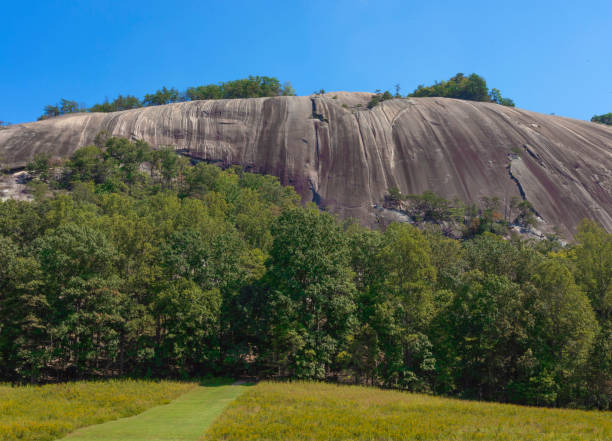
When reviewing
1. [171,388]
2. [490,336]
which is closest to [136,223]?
[171,388]

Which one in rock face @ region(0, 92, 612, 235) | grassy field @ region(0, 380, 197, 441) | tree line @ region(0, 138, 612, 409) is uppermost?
rock face @ region(0, 92, 612, 235)

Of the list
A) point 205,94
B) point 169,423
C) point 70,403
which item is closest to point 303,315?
point 169,423

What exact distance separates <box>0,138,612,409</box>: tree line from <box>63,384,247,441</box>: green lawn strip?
254 inches

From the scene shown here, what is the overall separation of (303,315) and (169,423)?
12.6 m

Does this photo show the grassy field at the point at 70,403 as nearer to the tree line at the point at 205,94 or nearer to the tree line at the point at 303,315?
the tree line at the point at 303,315

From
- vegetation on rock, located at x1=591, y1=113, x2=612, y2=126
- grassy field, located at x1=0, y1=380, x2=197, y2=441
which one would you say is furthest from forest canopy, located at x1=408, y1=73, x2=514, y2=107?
grassy field, located at x1=0, y1=380, x2=197, y2=441

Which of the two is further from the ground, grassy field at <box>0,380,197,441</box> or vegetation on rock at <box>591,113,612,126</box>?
vegetation on rock at <box>591,113,612,126</box>

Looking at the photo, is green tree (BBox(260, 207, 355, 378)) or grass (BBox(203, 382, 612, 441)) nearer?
grass (BBox(203, 382, 612, 441))

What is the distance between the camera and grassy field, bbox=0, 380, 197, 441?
1727cm

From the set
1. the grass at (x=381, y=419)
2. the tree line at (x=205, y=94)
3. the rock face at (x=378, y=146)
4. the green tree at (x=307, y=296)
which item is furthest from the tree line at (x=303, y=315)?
the tree line at (x=205, y=94)

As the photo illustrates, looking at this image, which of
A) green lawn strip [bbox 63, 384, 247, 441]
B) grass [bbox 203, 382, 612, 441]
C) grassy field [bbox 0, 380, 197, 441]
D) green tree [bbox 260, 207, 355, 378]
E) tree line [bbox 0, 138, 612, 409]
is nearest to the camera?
green lawn strip [bbox 63, 384, 247, 441]

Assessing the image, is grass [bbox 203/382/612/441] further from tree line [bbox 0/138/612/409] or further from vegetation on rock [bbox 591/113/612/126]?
vegetation on rock [bbox 591/113/612/126]

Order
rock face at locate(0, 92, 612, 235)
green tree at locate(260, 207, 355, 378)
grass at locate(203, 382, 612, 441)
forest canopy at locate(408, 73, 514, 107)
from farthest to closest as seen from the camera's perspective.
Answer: forest canopy at locate(408, 73, 514, 107) → rock face at locate(0, 92, 612, 235) → green tree at locate(260, 207, 355, 378) → grass at locate(203, 382, 612, 441)

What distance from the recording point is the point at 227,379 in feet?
97.7
